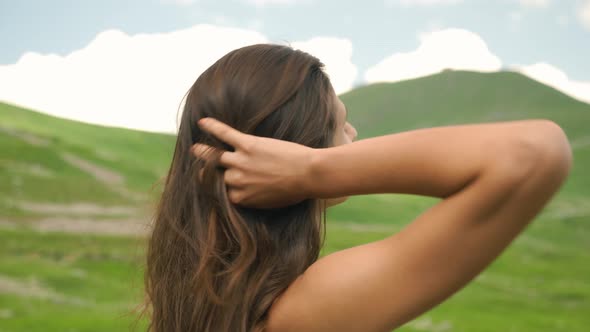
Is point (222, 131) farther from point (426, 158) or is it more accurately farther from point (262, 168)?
point (426, 158)

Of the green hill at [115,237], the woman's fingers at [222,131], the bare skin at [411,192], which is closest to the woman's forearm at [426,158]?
the bare skin at [411,192]

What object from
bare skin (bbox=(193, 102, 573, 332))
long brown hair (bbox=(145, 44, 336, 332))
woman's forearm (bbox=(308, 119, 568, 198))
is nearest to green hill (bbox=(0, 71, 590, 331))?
long brown hair (bbox=(145, 44, 336, 332))

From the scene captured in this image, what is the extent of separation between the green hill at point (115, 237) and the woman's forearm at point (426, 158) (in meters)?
1.47

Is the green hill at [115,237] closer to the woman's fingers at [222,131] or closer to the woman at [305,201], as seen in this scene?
the woman at [305,201]

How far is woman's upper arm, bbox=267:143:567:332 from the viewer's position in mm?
2004

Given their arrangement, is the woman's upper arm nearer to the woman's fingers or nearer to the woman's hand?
the woman's hand

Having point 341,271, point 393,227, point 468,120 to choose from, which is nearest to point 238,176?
point 341,271

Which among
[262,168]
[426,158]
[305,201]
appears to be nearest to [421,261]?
[426,158]

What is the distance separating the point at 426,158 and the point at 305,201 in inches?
31.0

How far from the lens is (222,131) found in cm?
257

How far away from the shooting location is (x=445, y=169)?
2.07 m

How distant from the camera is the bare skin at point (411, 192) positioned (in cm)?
199

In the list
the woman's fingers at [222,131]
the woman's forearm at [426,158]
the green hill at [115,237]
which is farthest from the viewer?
the green hill at [115,237]

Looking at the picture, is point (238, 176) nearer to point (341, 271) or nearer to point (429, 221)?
point (341, 271)
